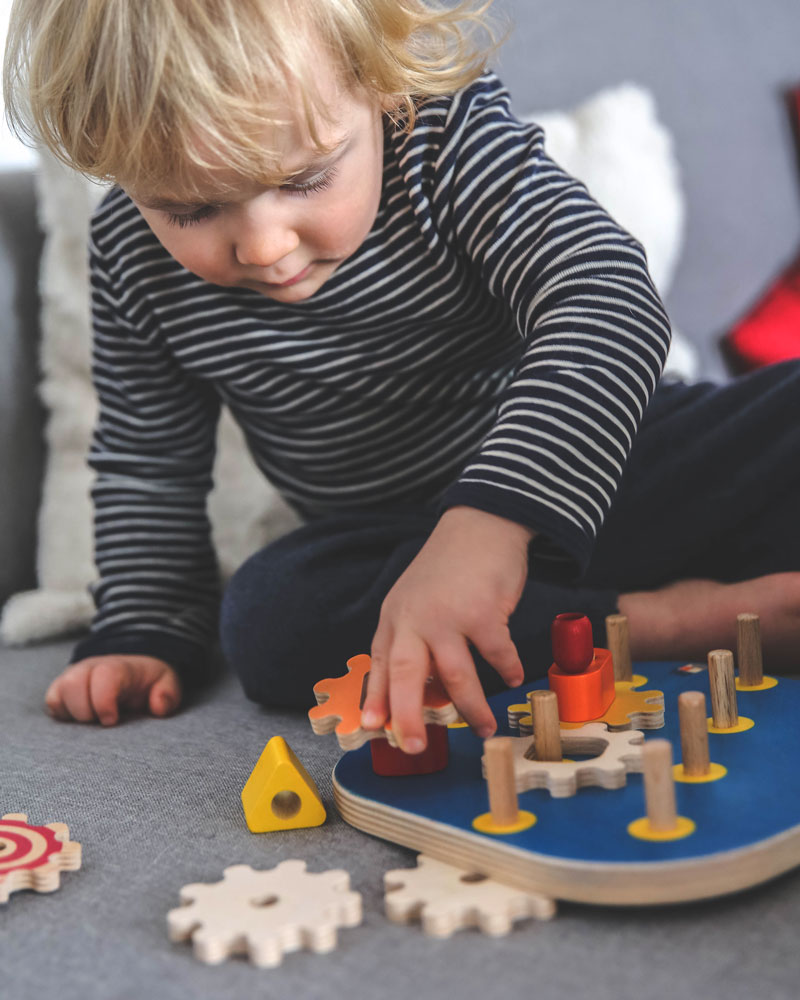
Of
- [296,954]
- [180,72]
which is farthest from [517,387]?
[296,954]

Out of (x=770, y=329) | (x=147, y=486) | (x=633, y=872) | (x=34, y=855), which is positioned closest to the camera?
(x=633, y=872)

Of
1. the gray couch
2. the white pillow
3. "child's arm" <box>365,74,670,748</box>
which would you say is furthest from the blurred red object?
"child's arm" <box>365,74,670,748</box>

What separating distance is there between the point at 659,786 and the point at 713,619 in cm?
33

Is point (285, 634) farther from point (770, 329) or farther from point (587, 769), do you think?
point (770, 329)

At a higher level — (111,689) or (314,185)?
(314,185)

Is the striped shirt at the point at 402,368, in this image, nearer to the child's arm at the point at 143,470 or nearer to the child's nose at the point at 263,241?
the child's arm at the point at 143,470

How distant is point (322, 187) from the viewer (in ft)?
2.33

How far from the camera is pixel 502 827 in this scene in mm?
505

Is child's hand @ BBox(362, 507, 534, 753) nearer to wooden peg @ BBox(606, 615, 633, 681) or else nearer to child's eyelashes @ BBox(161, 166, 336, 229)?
wooden peg @ BBox(606, 615, 633, 681)

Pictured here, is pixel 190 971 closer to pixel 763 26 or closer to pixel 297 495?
pixel 297 495

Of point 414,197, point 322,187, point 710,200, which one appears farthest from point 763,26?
point 322,187

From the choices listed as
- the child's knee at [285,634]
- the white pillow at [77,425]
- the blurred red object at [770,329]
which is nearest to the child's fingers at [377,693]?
the child's knee at [285,634]

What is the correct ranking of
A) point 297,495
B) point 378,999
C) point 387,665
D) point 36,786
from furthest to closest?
point 297,495, point 36,786, point 387,665, point 378,999

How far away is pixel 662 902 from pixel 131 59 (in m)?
0.53
